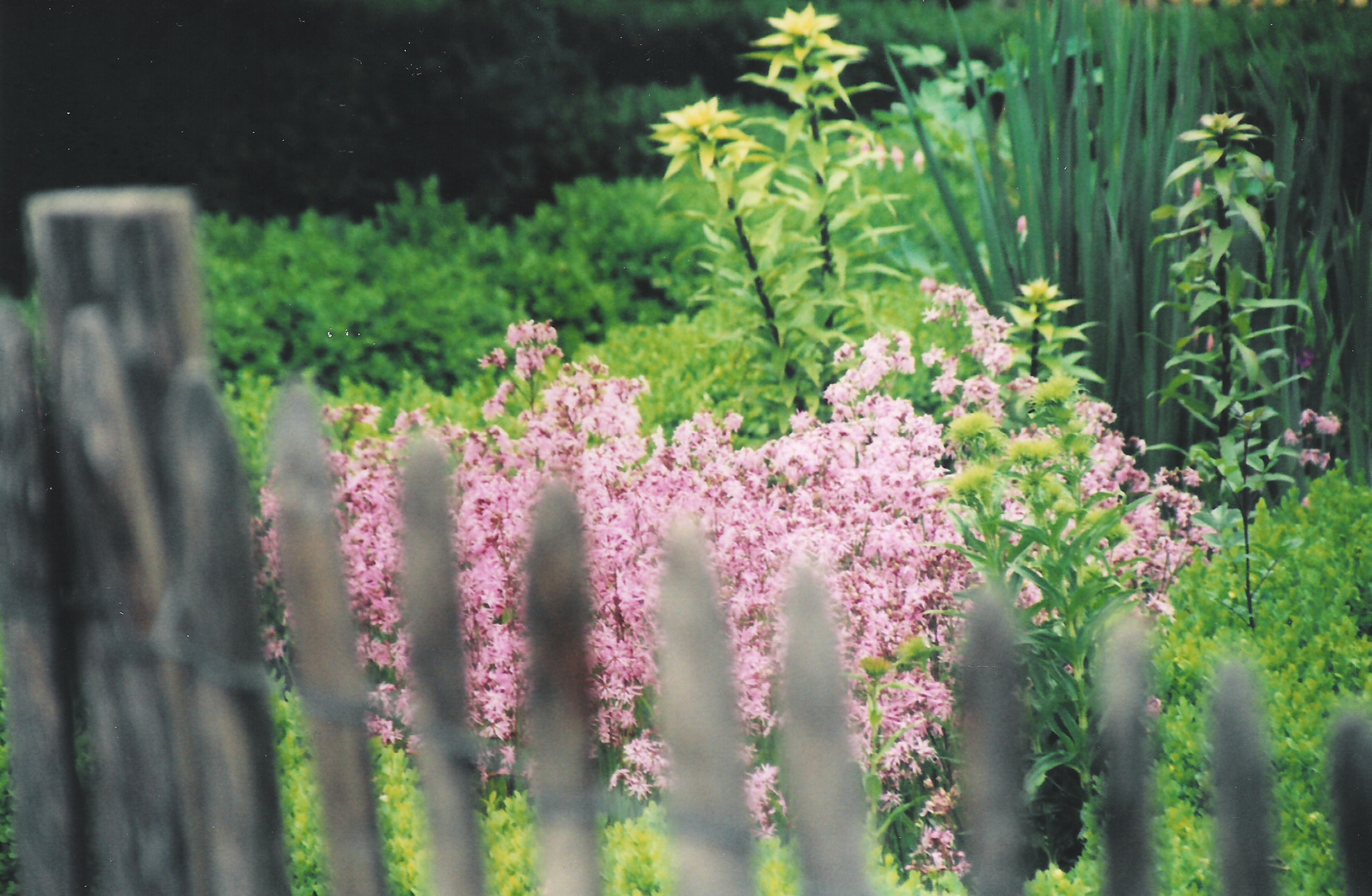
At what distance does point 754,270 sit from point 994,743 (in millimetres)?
2769

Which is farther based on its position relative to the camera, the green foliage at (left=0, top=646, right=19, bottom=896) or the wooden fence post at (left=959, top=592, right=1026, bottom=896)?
the green foliage at (left=0, top=646, right=19, bottom=896)

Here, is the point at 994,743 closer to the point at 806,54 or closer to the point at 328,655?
the point at 328,655

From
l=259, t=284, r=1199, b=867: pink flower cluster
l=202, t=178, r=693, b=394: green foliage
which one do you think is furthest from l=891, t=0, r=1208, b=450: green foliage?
l=202, t=178, r=693, b=394: green foliage

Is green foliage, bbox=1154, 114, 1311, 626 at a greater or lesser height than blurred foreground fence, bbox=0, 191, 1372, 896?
greater

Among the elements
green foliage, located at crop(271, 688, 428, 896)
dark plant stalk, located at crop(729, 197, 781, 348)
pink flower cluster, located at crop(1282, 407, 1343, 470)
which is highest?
dark plant stalk, located at crop(729, 197, 781, 348)

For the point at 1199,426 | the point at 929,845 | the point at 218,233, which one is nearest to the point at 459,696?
the point at 929,845

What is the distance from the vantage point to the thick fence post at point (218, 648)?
1.43m

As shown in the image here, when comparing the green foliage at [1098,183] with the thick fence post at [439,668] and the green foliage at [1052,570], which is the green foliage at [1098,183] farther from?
the thick fence post at [439,668]

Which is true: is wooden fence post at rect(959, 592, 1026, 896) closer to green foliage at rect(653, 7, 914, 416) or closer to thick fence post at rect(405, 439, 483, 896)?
thick fence post at rect(405, 439, 483, 896)

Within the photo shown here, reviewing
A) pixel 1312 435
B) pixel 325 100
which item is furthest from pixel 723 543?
pixel 325 100

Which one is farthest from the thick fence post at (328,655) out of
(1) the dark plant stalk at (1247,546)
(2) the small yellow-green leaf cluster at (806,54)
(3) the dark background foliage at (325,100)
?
(3) the dark background foliage at (325,100)

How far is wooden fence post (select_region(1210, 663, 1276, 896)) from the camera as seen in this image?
913 millimetres

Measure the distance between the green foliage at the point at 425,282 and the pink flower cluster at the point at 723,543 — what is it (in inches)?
83.0

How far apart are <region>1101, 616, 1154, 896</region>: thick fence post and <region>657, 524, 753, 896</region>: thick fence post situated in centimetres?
33
